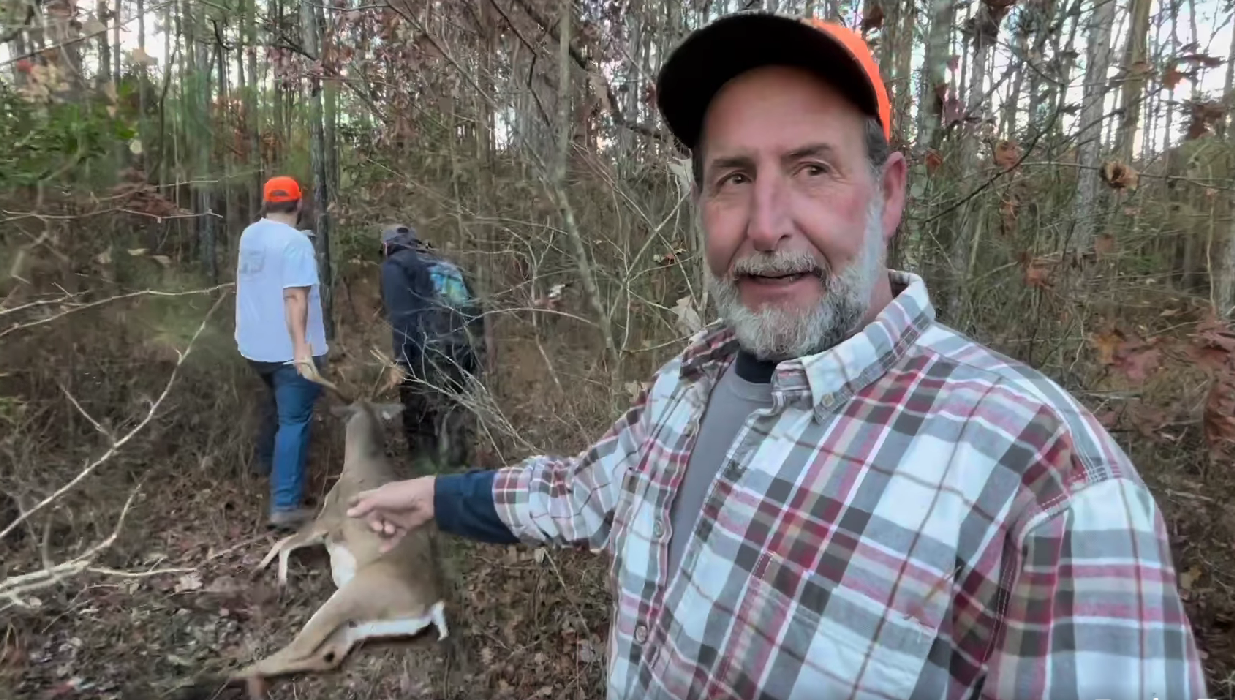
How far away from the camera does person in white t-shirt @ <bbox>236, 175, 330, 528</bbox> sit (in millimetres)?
5070

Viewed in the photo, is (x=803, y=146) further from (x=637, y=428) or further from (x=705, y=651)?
(x=705, y=651)

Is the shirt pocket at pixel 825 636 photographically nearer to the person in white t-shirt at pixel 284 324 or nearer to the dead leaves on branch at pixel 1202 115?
the dead leaves on branch at pixel 1202 115

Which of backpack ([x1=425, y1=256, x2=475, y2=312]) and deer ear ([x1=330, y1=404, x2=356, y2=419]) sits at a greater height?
backpack ([x1=425, y1=256, x2=475, y2=312])

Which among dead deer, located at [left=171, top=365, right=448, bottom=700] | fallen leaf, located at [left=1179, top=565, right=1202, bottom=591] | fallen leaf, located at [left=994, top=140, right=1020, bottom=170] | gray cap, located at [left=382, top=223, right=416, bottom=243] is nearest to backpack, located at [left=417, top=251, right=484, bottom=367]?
gray cap, located at [left=382, top=223, right=416, bottom=243]

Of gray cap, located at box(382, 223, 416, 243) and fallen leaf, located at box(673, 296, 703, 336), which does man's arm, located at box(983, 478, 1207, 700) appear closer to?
fallen leaf, located at box(673, 296, 703, 336)

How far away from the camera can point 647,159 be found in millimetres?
4590

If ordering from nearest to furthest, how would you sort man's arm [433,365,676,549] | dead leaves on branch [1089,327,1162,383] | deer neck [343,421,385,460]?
1. man's arm [433,365,676,549]
2. dead leaves on branch [1089,327,1162,383]
3. deer neck [343,421,385,460]

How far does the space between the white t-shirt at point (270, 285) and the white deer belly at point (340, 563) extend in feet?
4.71

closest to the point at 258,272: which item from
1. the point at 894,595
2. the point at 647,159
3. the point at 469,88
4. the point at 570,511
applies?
the point at 469,88

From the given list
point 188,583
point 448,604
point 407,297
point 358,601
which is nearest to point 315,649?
point 358,601

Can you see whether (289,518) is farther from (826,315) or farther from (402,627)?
(826,315)

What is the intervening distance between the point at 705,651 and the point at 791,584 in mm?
185

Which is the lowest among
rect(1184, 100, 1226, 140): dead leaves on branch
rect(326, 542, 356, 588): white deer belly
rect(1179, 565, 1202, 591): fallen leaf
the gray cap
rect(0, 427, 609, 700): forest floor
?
rect(0, 427, 609, 700): forest floor

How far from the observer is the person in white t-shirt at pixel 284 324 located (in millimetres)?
5070
